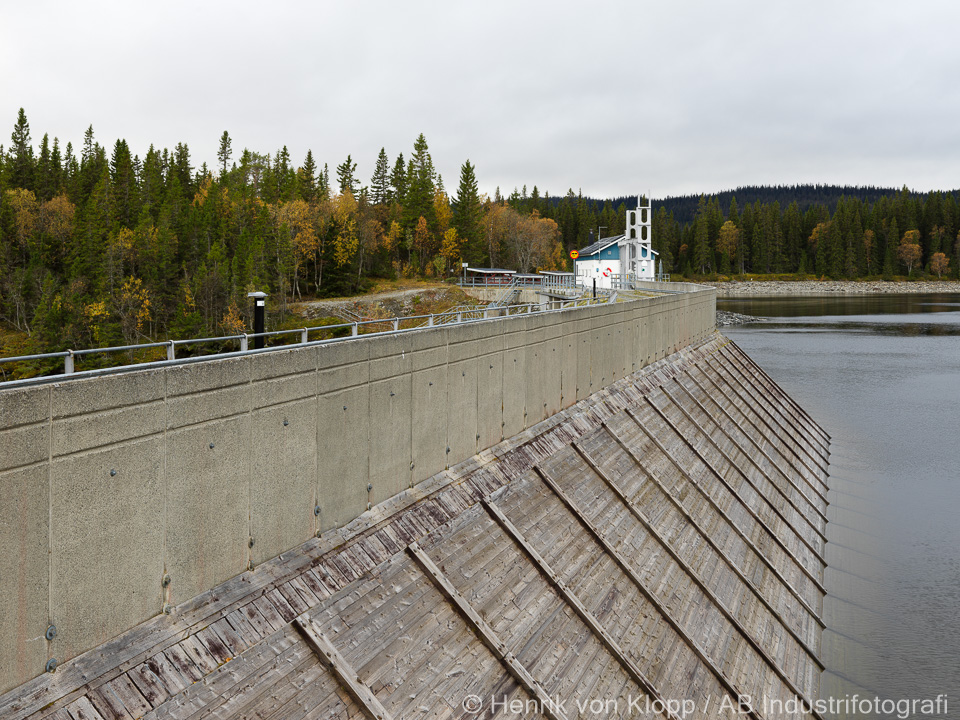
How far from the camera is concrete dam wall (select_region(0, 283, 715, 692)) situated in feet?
18.8

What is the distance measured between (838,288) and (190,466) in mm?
191045

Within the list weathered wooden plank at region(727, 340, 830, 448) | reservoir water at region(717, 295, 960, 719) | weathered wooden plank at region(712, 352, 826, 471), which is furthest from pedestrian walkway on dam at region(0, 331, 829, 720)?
weathered wooden plank at region(727, 340, 830, 448)

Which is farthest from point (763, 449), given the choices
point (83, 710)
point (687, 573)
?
point (83, 710)

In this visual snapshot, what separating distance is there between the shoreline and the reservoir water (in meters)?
119

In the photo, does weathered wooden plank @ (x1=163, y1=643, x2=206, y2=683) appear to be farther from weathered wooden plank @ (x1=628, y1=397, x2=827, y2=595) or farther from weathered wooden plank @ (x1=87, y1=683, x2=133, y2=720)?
weathered wooden plank @ (x1=628, y1=397, x2=827, y2=595)

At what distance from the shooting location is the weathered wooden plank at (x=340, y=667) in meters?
7.15

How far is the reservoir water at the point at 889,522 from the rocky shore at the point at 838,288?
119 meters

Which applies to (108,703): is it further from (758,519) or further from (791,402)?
(791,402)

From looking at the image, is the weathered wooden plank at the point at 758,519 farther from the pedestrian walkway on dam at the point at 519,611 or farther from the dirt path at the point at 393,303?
the dirt path at the point at 393,303

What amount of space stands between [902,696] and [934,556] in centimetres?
853

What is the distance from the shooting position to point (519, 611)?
9977mm

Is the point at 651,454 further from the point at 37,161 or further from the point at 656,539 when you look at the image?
the point at 37,161

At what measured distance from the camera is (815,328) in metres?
90.5

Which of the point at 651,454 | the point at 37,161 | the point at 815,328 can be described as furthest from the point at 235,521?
the point at 37,161
